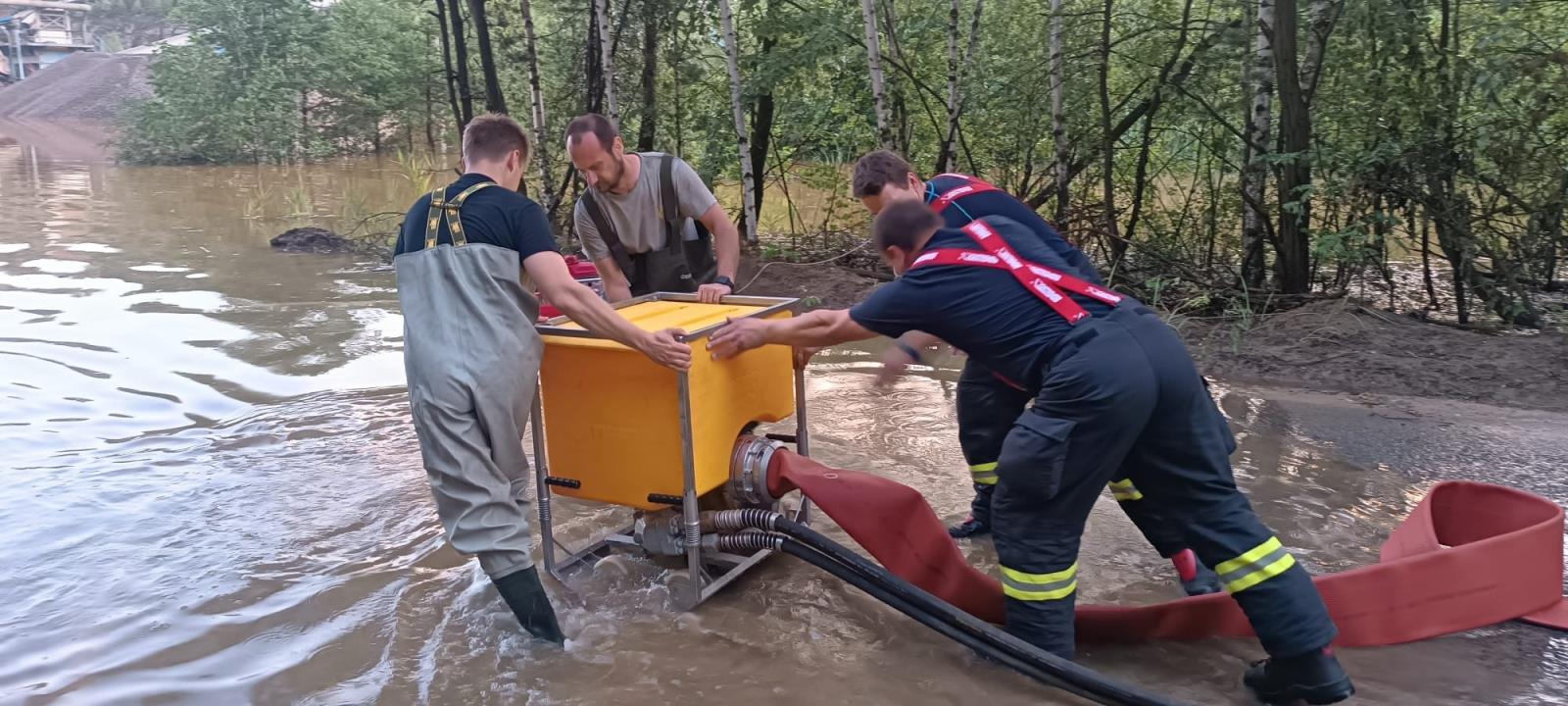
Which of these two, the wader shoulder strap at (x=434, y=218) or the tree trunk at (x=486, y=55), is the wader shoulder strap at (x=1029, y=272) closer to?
Result: the wader shoulder strap at (x=434, y=218)

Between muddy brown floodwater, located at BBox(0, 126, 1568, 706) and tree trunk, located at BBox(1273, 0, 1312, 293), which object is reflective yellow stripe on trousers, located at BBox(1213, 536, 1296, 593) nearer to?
muddy brown floodwater, located at BBox(0, 126, 1568, 706)

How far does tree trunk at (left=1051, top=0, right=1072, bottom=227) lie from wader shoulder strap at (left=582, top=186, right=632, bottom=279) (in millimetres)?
5139

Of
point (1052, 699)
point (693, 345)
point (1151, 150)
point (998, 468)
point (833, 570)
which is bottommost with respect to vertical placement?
point (1052, 699)

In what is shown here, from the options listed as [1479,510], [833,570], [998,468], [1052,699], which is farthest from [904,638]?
[1479,510]

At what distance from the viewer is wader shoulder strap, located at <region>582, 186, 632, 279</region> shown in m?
4.77

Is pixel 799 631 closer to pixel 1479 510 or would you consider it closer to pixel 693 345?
pixel 693 345

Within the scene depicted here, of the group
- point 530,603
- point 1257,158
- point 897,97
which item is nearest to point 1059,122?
point 1257,158

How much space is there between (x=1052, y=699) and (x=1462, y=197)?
631 cm

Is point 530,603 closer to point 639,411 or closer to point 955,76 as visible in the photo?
point 639,411

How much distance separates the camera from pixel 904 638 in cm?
360

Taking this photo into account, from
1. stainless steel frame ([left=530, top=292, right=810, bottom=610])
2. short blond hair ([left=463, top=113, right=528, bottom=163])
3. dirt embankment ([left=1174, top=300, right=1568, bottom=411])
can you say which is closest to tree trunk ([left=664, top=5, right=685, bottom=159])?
dirt embankment ([left=1174, top=300, right=1568, bottom=411])

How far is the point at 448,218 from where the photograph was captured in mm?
3408

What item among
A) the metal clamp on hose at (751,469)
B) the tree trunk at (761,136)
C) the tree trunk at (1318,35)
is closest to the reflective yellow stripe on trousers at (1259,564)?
the metal clamp on hose at (751,469)

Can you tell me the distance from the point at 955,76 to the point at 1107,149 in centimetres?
165
